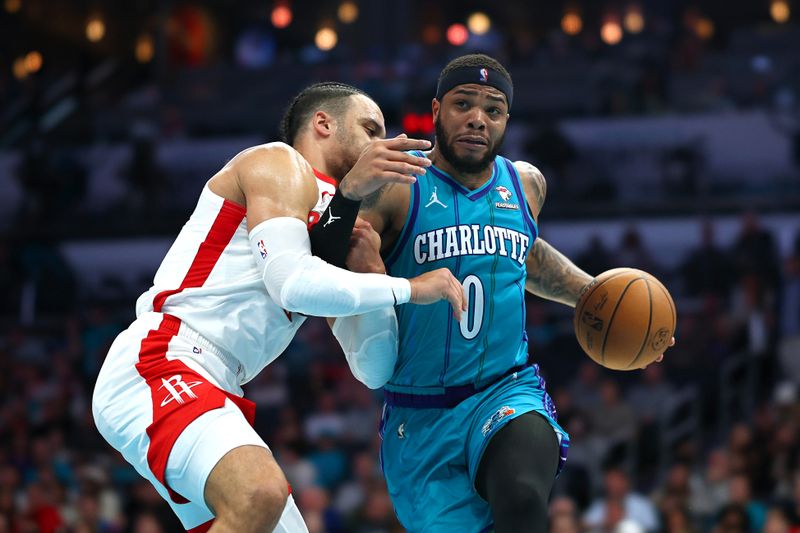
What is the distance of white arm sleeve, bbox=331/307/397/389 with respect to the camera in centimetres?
523

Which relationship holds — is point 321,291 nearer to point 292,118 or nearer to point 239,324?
point 239,324

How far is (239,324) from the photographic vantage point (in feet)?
16.0

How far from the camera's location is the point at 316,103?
5512 mm

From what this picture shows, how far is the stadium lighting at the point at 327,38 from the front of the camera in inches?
1102

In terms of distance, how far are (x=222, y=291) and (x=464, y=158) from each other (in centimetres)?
139

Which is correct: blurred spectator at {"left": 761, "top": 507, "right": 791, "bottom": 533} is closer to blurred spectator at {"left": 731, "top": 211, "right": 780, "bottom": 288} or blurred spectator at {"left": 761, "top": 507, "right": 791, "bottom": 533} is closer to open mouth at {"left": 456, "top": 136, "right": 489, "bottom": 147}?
blurred spectator at {"left": 731, "top": 211, "right": 780, "bottom": 288}

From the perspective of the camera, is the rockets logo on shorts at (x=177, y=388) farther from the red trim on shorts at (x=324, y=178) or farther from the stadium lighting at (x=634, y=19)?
the stadium lighting at (x=634, y=19)

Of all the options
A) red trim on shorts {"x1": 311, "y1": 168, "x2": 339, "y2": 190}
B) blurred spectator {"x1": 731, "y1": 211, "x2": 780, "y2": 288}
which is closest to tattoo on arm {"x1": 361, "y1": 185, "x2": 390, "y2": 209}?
red trim on shorts {"x1": 311, "y1": 168, "x2": 339, "y2": 190}

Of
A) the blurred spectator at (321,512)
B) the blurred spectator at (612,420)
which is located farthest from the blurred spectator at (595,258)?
the blurred spectator at (321,512)

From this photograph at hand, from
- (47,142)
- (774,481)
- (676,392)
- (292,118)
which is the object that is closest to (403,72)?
(47,142)

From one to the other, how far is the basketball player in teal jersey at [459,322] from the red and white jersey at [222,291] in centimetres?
69

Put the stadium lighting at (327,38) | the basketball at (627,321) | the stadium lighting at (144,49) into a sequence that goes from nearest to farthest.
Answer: the basketball at (627,321) → the stadium lighting at (327,38) → the stadium lighting at (144,49)

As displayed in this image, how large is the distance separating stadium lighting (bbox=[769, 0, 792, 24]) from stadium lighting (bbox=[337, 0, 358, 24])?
1026 cm

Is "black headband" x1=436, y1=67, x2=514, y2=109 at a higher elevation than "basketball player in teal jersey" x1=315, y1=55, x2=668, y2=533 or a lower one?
higher
